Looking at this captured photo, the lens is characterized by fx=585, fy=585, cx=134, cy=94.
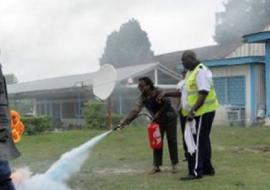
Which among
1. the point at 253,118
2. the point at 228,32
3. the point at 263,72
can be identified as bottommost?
the point at 253,118

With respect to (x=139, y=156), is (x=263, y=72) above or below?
above

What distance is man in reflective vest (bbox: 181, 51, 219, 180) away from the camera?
7.74 metres

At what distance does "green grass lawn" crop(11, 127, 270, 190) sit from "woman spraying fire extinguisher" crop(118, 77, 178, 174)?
0.87 ft

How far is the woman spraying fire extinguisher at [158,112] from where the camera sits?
8.48 meters

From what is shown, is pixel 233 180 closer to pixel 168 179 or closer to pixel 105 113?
pixel 168 179

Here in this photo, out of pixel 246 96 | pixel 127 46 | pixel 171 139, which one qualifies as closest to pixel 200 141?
pixel 171 139

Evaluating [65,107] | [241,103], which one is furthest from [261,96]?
[65,107]

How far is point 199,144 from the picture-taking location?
7.89 m

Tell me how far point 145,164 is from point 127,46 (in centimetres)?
4267

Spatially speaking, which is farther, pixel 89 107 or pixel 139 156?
pixel 89 107

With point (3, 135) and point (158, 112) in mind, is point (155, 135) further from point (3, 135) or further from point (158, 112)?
point (3, 135)

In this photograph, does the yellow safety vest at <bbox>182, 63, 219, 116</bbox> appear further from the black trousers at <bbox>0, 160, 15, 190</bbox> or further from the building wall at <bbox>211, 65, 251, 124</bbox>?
the building wall at <bbox>211, 65, 251, 124</bbox>

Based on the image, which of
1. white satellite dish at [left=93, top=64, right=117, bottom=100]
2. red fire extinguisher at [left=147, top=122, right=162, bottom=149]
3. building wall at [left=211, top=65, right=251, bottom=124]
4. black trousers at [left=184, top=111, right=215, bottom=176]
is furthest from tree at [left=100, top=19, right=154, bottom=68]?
black trousers at [left=184, top=111, right=215, bottom=176]

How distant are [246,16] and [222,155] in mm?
39521
